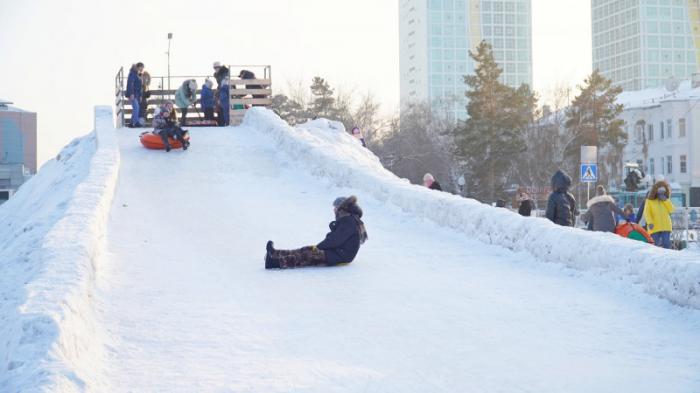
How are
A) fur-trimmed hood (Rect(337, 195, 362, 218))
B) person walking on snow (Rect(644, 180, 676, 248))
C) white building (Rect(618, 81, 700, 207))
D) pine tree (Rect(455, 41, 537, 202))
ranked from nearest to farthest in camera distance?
fur-trimmed hood (Rect(337, 195, 362, 218)), person walking on snow (Rect(644, 180, 676, 248)), pine tree (Rect(455, 41, 537, 202)), white building (Rect(618, 81, 700, 207))

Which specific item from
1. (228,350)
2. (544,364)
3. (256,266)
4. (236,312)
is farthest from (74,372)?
(256,266)

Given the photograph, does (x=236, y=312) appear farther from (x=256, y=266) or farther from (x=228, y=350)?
(x=256, y=266)

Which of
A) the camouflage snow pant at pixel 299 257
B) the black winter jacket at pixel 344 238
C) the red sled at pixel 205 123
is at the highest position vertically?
the red sled at pixel 205 123

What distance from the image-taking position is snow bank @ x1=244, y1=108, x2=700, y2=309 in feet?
27.8

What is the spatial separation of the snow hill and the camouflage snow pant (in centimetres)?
23

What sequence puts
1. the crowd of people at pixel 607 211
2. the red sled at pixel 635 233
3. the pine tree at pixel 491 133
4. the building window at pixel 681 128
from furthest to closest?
1. the building window at pixel 681 128
2. the pine tree at pixel 491 133
3. the crowd of people at pixel 607 211
4. the red sled at pixel 635 233

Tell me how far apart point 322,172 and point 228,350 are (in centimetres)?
1142

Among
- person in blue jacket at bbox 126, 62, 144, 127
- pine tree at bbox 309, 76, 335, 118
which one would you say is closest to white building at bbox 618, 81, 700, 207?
pine tree at bbox 309, 76, 335, 118

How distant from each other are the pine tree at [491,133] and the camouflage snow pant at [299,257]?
5008 cm

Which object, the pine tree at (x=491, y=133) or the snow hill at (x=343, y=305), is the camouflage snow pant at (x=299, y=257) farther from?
the pine tree at (x=491, y=133)

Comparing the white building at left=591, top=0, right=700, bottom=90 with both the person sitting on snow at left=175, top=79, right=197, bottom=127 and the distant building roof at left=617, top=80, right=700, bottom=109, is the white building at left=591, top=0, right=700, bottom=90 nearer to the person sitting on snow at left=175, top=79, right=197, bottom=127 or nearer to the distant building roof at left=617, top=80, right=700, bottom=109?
the distant building roof at left=617, top=80, right=700, bottom=109

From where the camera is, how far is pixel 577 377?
6457 mm

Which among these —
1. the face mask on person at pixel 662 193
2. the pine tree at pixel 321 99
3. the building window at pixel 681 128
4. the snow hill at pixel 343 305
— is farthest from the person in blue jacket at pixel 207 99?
the building window at pixel 681 128

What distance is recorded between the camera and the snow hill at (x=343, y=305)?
21.1 feet
